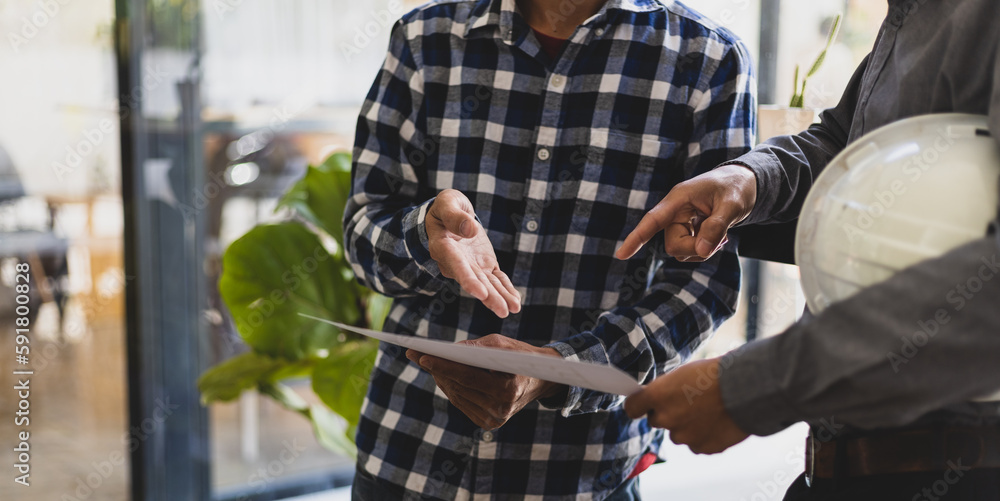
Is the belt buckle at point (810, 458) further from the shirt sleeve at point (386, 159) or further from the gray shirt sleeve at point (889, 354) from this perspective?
the shirt sleeve at point (386, 159)

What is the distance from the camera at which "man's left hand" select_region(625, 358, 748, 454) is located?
2.16 feet

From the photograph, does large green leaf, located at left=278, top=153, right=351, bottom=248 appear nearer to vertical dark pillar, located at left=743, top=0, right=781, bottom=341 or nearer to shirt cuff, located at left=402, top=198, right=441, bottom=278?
shirt cuff, located at left=402, top=198, right=441, bottom=278

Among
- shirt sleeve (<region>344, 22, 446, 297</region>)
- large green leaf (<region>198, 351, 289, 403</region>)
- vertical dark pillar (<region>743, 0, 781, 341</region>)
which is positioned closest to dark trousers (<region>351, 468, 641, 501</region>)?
shirt sleeve (<region>344, 22, 446, 297</region>)

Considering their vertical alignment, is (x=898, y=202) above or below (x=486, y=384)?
above

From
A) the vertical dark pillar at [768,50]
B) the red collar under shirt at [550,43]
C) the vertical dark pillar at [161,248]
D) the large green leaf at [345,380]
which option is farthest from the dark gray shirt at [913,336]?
the vertical dark pillar at [161,248]

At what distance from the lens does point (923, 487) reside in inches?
26.9

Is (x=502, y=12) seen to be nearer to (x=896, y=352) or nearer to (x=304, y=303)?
(x=896, y=352)

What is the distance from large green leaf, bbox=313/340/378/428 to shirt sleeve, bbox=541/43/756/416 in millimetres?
844

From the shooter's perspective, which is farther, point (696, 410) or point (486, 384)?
point (486, 384)

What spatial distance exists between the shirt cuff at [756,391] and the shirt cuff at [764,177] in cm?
26

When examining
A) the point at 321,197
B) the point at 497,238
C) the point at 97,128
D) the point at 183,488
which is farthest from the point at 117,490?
the point at 497,238

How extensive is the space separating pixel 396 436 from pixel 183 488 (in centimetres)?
174

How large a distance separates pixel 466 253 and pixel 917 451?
51 cm

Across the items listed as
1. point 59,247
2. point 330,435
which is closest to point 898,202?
point 330,435
